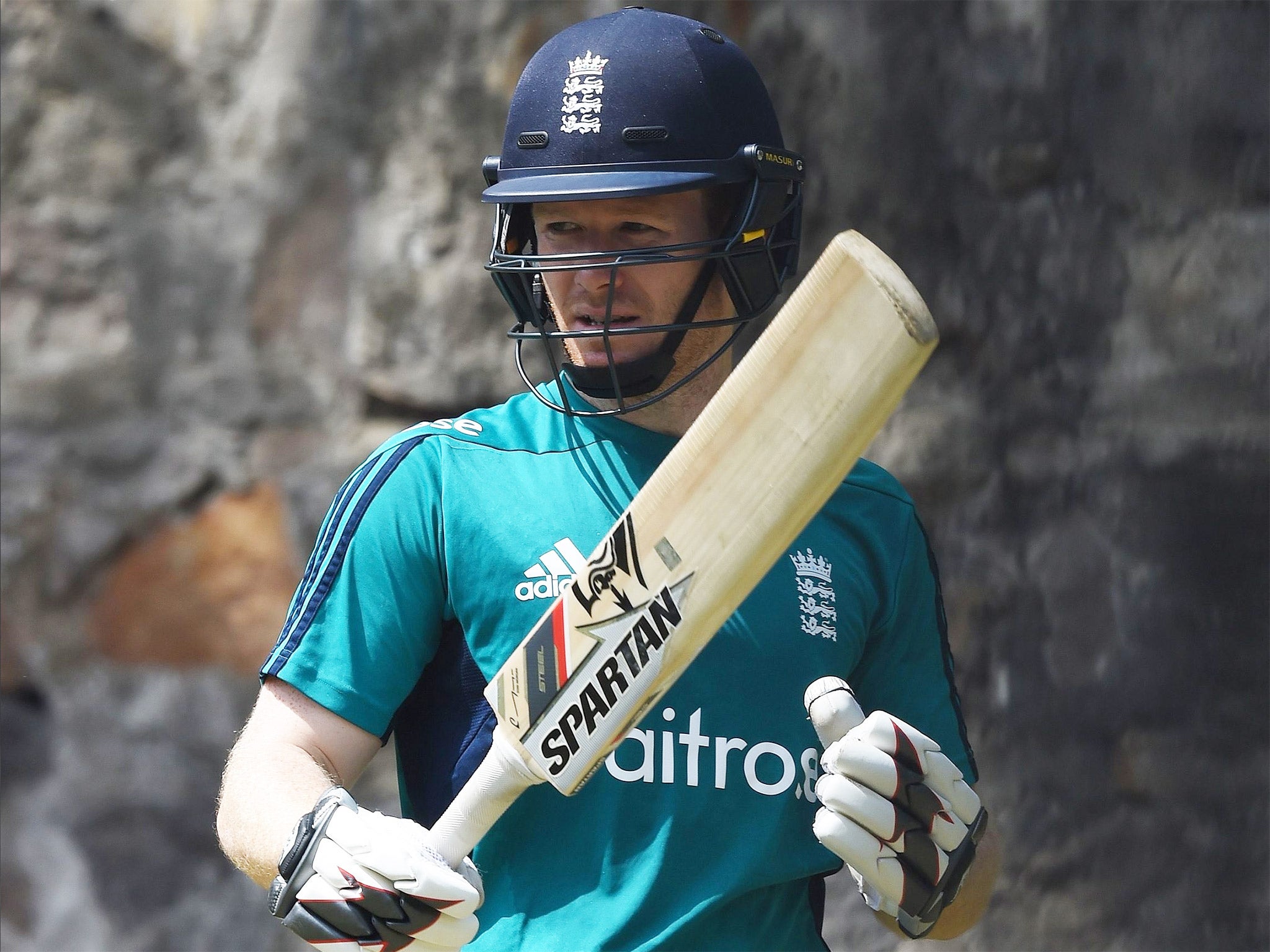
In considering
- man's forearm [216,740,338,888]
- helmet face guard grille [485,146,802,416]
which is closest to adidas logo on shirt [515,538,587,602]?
helmet face guard grille [485,146,802,416]

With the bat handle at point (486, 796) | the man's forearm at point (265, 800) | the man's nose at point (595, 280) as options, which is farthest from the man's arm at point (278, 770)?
the man's nose at point (595, 280)

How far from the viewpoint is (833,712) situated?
1.26 m

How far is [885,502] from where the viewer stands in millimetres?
1559

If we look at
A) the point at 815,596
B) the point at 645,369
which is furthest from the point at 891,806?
the point at 645,369

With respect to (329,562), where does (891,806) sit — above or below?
below

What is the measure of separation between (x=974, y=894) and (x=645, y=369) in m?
0.66

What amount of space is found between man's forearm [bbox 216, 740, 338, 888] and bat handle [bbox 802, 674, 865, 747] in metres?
0.44

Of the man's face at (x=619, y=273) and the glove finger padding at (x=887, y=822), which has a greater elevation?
the man's face at (x=619, y=273)

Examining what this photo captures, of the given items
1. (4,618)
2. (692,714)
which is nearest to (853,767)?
(692,714)

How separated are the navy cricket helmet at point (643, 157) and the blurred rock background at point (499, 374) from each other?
0.86 meters

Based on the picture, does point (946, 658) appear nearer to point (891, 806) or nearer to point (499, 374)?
point (891, 806)

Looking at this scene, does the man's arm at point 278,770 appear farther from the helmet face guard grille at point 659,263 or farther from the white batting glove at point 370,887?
the helmet face guard grille at point 659,263

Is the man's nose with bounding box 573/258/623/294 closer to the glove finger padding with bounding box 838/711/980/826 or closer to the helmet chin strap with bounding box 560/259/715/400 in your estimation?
the helmet chin strap with bounding box 560/259/715/400

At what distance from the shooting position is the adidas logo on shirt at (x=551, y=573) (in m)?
1.34
